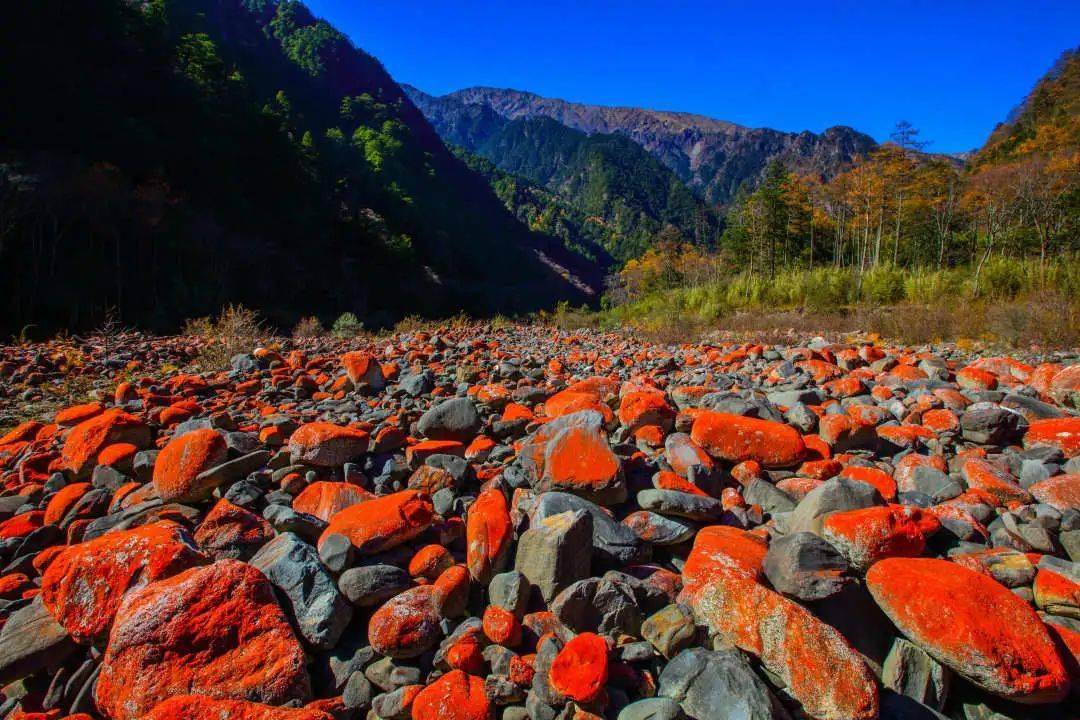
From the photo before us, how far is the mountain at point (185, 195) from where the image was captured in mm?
14781

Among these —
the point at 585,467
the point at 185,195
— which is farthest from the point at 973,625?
the point at 185,195

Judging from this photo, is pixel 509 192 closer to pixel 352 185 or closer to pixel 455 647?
pixel 352 185

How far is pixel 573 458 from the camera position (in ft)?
6.89

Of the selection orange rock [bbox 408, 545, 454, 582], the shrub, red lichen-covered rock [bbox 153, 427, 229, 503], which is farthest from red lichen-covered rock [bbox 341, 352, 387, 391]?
the shrub

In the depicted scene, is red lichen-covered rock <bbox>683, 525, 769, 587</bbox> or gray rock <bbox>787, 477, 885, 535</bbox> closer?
red lichen-covered rock <bbox>683, 525, 769, 587</bbox>

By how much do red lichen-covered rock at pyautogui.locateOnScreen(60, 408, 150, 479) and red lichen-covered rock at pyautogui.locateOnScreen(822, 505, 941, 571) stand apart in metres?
3.34

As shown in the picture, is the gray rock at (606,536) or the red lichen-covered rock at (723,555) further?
the gray rock at (606,536)

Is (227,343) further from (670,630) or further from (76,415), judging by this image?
(670,630)

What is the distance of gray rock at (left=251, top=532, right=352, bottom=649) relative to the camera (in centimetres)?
143

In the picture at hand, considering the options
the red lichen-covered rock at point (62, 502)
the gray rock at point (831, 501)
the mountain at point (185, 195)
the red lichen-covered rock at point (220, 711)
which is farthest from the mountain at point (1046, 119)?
the red lichen-covered rock at point (62, 502)

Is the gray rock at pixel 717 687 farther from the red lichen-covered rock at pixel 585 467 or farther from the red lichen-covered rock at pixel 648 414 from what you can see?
the red lichen-covered rock at pixel 648 414

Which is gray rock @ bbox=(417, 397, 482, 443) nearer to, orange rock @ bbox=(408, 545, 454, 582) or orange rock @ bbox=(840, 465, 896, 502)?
orange rock @ bbox=(408, 545, 454, 582)

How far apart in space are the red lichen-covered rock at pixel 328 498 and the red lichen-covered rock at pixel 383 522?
14cm

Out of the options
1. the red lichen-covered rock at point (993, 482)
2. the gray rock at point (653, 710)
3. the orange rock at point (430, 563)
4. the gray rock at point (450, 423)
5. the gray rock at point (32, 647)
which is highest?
the gray rock at point (450, 423)
